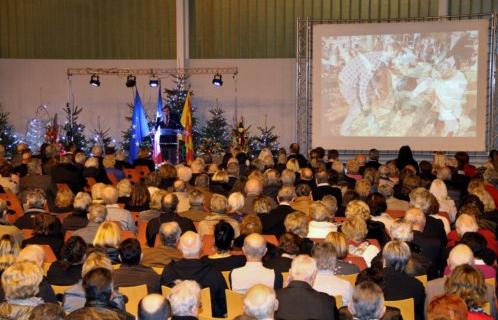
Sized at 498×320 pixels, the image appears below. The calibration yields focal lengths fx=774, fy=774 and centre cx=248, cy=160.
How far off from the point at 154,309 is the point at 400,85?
12895mm

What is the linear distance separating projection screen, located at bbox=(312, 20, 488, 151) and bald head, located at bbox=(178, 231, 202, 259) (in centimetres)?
1107

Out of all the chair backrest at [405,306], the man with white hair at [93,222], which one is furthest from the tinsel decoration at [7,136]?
the chair backrest at [405,306]

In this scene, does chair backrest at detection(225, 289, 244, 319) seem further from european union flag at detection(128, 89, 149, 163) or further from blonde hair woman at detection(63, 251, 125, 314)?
european union flag at detection(128, 89, 149, 163)

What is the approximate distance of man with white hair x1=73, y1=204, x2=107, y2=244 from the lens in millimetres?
6883

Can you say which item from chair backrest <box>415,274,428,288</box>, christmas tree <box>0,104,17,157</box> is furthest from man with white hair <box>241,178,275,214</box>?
christmas tree <box>0,104,17,157</box>

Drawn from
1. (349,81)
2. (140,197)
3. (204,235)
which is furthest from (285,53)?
(204,235)

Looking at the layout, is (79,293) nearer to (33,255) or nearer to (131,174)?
(33,255)

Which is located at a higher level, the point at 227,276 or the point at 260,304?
the point at 260,304

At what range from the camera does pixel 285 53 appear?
18328 mm

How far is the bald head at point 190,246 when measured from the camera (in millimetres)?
5570

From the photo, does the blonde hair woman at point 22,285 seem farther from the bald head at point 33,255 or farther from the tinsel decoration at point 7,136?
the tinsel decoration at point 7,136

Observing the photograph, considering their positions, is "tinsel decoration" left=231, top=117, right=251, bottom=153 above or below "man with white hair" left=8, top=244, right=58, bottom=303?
above

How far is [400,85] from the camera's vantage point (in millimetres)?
16109

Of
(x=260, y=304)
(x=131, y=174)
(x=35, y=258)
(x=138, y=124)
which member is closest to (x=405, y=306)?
(x=260, y=304)
